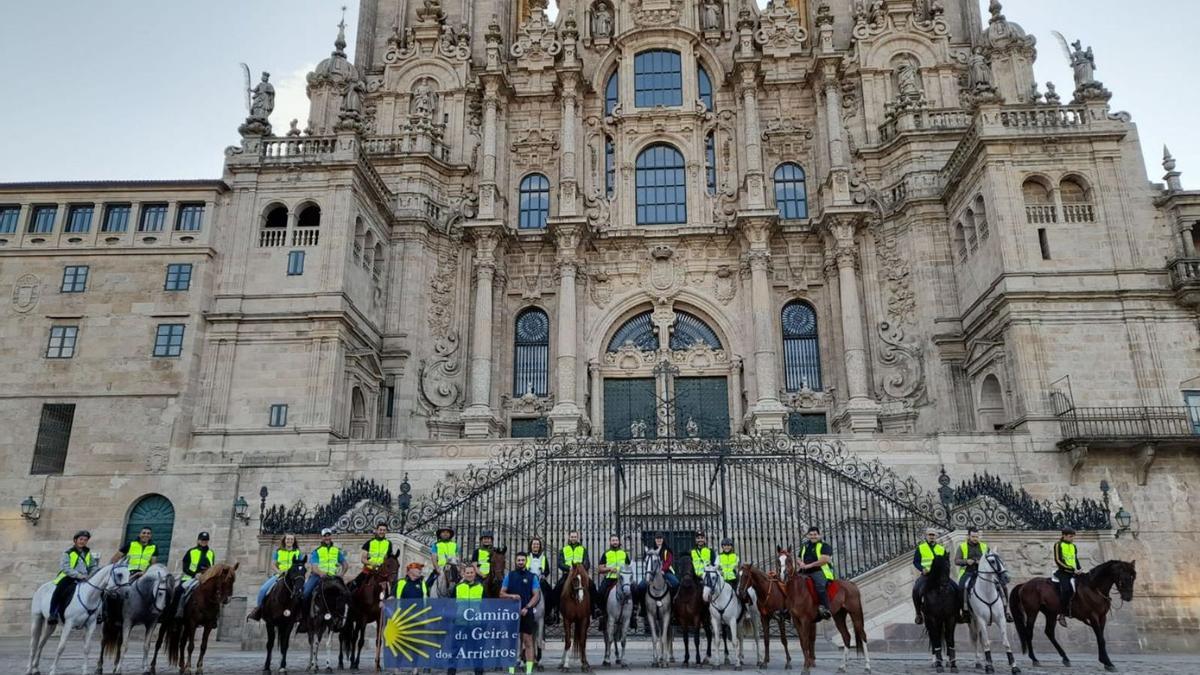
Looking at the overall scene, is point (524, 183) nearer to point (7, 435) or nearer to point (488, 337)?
point (488, 337)

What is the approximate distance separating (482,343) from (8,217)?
52.4ft

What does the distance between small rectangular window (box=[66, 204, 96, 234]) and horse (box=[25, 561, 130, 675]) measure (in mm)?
18070

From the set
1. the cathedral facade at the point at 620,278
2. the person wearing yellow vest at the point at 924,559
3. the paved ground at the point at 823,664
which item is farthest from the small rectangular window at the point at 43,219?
the person wearing yellow vest at the point at 924,559

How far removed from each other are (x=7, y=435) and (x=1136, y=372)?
32922 mm

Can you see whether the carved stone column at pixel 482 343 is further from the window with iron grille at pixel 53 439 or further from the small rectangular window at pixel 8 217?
the small rectangular window at pixel 8 217

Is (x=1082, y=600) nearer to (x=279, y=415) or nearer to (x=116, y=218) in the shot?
(x=279, y=415)

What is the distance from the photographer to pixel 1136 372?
2383 centimetres

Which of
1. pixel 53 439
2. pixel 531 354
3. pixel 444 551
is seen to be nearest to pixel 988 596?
pixel 444 551

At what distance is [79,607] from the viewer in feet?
40.4

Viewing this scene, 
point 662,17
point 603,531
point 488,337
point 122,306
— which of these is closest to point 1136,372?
point 603,531

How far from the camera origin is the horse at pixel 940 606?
12656mm

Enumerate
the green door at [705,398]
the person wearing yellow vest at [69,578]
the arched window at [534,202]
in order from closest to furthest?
the person wearing yellow vest at [69,578], the green door at [705,398], the arched window at [534,202]

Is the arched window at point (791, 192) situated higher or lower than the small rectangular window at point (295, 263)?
higher

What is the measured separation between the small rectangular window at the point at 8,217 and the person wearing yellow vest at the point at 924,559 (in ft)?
93.2
